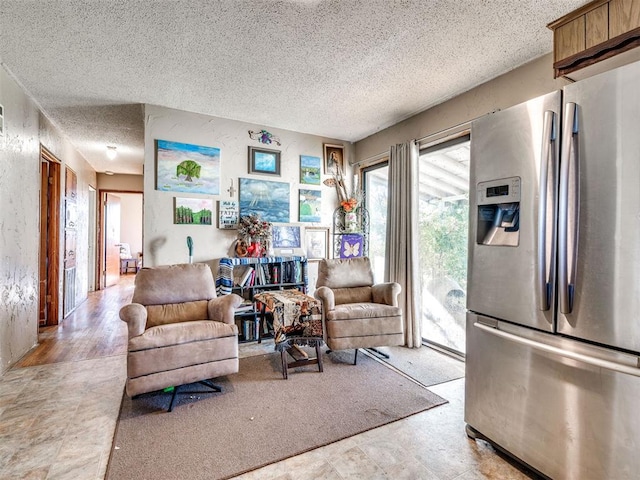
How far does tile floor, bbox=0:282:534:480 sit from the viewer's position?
5.23 feet

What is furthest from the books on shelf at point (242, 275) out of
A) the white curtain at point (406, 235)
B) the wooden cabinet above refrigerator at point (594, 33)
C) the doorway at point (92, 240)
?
the doorway at point (92, 240)

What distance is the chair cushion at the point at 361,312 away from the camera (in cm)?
287

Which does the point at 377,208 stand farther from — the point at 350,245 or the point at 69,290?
the point at 69,290

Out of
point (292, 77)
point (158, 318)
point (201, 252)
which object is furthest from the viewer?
point (201, 252)

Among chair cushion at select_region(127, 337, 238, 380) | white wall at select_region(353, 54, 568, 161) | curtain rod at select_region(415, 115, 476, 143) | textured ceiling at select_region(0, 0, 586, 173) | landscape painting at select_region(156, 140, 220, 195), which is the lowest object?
chair cushion at select_region(127, 337, 238, 380)

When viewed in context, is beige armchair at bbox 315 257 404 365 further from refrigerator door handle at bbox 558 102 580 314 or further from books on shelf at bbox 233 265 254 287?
refrigerator door handle at bbox 558 102 580 314

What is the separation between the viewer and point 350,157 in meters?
4.64

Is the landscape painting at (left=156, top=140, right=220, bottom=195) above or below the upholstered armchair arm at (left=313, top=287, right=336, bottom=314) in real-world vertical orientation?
above

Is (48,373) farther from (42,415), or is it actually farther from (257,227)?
(257,227)

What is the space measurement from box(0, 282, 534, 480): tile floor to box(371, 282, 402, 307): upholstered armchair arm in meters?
0.95

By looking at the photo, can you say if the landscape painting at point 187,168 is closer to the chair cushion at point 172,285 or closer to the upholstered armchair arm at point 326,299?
the chair cushion at point 172,285

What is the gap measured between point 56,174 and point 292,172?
3.11 meters

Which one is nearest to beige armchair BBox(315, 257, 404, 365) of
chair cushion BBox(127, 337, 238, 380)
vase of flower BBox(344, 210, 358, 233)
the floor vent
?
chair cushion BBox(127, 337, 238, 380)

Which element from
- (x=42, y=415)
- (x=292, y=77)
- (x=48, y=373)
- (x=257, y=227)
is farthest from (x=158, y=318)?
(x=292, y=77)
